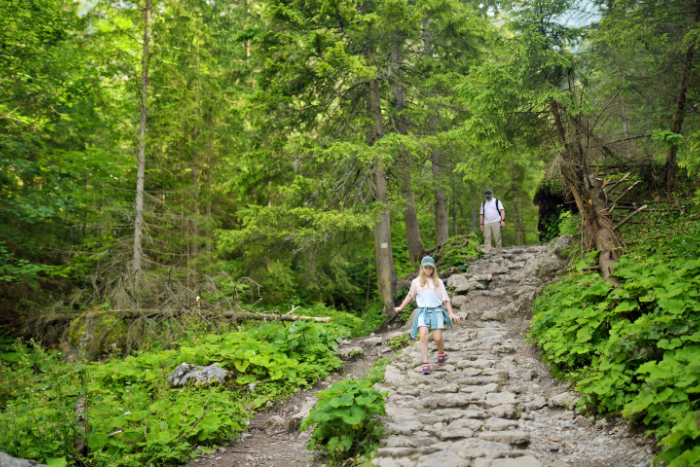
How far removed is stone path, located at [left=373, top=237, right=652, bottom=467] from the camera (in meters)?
3.39

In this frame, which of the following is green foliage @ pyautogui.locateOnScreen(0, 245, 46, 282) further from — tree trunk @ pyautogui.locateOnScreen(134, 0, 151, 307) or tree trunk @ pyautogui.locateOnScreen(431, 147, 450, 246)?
tree trunk @ pyautogui.locateOnScreen(431, 147, 450, 246)

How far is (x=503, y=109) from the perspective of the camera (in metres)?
7.39

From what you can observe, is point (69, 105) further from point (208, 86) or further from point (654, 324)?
point (654, 324)

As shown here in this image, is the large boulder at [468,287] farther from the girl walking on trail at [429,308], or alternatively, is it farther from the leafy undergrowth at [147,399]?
the girl walking on trail at [429,308]

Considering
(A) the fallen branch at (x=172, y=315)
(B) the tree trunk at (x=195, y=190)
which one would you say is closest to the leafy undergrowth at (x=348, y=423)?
(A) the fallen branch at (x=172, y=315)

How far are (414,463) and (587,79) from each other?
23.8 feet

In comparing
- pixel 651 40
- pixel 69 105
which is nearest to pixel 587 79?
pixel 651 40

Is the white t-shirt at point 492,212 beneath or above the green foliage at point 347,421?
above

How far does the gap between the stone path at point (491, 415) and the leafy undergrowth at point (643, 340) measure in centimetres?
26

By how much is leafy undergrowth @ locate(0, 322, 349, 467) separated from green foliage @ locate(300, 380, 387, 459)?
4.73 ft

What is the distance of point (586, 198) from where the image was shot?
701cm

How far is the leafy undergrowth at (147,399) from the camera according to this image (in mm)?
3941

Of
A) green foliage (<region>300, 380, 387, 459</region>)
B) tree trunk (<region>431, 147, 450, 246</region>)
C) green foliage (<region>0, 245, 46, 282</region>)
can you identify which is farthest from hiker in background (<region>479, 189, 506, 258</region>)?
green foliage (<region>0, 245, 46, 282</region>)

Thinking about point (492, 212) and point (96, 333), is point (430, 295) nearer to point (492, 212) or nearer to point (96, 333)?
point (492, 212)
